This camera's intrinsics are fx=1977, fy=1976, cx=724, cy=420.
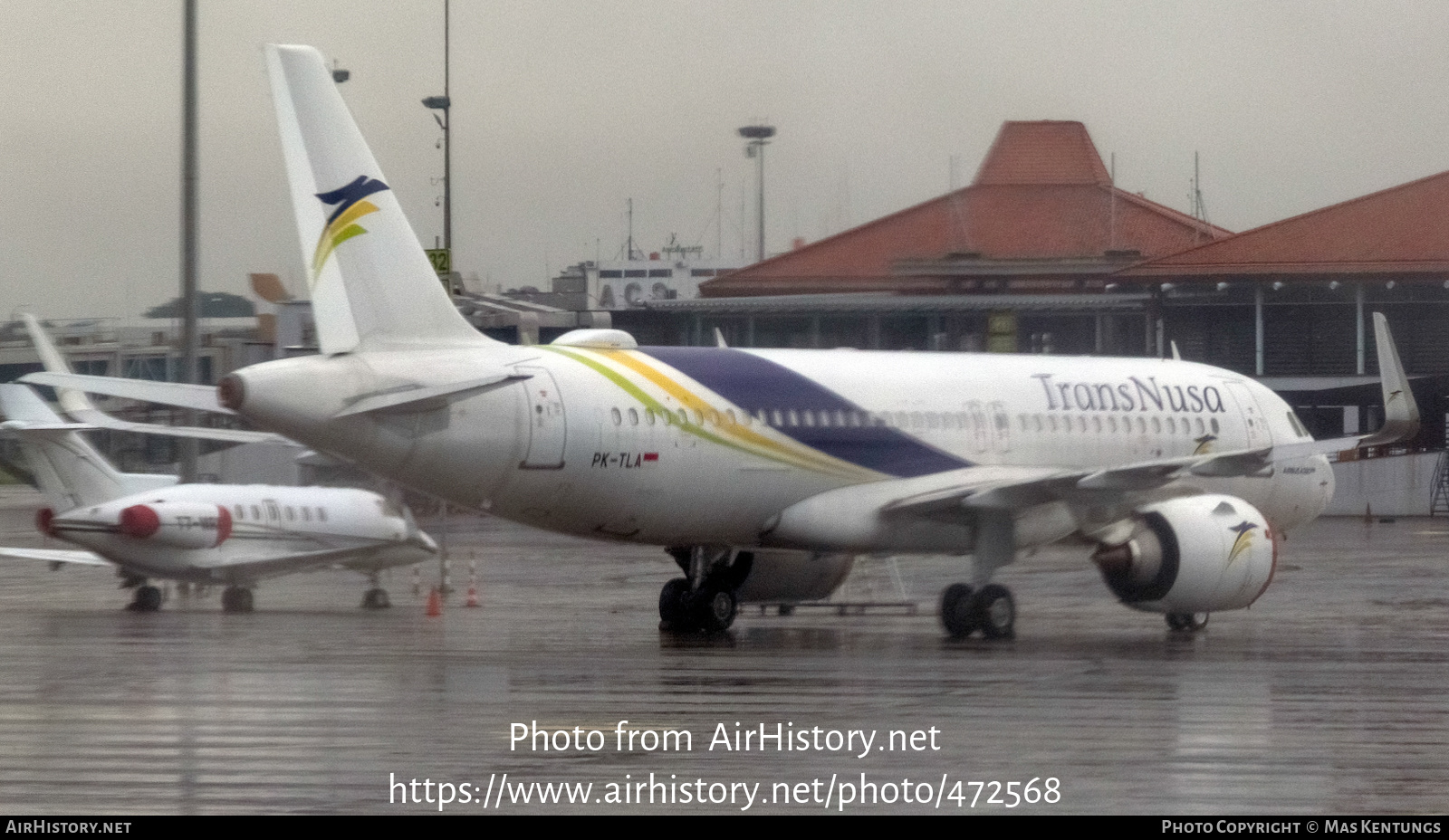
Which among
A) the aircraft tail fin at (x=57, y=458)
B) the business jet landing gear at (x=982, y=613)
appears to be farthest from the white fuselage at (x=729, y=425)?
the aircraft tail fin at (x=57, y=458)

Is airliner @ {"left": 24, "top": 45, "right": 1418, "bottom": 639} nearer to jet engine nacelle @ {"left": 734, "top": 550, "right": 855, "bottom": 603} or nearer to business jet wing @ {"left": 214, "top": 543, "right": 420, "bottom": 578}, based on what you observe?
jet engine nacelle @ {"left": 734, "top": 550, "right": 855, "bottom": 603}

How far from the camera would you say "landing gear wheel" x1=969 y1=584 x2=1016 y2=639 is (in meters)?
21.9

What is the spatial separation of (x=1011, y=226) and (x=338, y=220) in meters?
16.7

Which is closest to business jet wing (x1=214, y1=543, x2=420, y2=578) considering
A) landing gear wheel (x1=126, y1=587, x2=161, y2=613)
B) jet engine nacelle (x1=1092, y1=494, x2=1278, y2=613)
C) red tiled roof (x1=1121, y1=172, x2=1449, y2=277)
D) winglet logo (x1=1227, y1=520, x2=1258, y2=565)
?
landing gear wheel (x1=126, y1=587, x2=161, y2=613)

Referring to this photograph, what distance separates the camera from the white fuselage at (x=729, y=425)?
19016mm

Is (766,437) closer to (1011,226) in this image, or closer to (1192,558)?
(1192,558)

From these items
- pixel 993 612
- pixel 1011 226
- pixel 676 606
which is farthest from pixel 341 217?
pixel 1011 226

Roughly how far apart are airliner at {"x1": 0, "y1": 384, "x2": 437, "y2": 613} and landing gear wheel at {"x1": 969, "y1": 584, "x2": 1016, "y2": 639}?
32.2ft

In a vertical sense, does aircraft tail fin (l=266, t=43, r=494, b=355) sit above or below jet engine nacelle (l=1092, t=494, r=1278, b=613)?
above

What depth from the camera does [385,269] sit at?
1936 cm

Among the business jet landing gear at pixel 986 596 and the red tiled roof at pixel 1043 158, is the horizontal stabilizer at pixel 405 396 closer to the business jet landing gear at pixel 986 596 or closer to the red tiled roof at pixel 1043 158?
the business jet landing gear at pixel 986 596

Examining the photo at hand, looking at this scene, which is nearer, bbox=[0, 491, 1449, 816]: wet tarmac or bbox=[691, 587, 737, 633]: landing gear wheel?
bbox=[0, 491, 1449, 816]: wet tarmac

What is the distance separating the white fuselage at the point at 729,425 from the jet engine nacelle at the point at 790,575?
173cm

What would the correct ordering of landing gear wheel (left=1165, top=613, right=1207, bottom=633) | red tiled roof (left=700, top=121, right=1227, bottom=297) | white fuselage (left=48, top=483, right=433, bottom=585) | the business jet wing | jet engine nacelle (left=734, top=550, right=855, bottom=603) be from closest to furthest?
1. landing gear wheel (left=1165, top=613, right=1207, bottom=633)
2. jet engine nacelle (left=734, top=550, right=855, bottom=603)
3. white fuselage (left=48, top=483, right=433, bottom=585)
4. the business jet wing
5. red tiled roof (left=700, top=121, right=1227, bottom=297)
